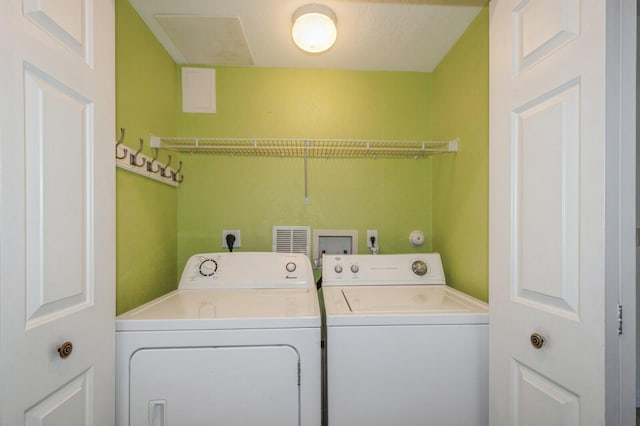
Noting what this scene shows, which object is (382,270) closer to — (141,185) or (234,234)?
(234,234)

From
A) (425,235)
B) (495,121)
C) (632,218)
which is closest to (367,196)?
(425,235)

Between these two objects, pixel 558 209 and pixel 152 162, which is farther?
pixel 152 162

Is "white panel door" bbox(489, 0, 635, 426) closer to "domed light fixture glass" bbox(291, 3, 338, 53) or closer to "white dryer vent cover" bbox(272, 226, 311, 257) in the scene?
"domed light fixture glass" bbox(291, 3, 338, 53)

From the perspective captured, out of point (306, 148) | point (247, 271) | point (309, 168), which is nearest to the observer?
point (247, 271)

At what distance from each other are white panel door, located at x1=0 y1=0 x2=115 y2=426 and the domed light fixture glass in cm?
81

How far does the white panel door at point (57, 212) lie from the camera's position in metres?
0.70

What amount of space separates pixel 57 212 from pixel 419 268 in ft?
5.65

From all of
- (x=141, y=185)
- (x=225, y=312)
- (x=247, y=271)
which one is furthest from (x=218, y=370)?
(x=141, y=185)

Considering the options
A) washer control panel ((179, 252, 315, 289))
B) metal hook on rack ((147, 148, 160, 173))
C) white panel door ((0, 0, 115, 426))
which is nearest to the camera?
white panel door ((0, 0, 115, 426))

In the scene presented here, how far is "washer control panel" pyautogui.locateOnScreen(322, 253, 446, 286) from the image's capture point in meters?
1.79

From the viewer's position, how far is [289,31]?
66.5 inches

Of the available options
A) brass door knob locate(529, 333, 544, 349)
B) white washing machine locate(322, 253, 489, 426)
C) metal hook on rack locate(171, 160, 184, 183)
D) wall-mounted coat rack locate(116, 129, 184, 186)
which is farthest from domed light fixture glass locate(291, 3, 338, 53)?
brass door knob locate(529, 333, 544, 349)

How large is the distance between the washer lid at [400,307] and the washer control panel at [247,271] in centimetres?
22

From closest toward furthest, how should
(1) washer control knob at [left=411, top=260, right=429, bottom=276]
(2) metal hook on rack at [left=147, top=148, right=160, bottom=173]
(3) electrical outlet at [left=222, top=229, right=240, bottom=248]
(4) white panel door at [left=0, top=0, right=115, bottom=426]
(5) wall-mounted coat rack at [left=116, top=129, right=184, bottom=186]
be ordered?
(4) white panel door at [left=0, top=0, right=115, bottom=426], (5) wall-mounted coat rack at [left=116, top=129, right=184, bottom=186], (2) metal hook on rack at [left=147, top=148, right=160, bottom=173], (1) washer control knob at [left=411, top=260, right=429, bottom=276], (3) electrical outlet at [left=222, top=229, right=240, bottom=248]
